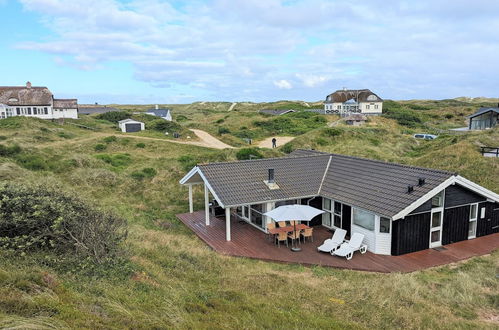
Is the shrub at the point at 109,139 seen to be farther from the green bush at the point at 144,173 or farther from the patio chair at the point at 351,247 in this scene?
the patio chair at the point at 351,247

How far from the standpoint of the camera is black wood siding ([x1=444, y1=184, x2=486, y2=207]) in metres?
14.1

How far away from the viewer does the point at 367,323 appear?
308 inches

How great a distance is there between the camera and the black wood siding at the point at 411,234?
1338 cm

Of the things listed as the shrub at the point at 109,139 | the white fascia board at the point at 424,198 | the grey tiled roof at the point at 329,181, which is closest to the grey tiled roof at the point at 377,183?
the grey tiled roof at the point at 329,181

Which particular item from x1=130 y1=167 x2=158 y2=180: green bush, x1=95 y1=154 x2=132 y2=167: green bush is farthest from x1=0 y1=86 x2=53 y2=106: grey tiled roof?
x1=130 y1=167 x2=158 y2=180: green bush

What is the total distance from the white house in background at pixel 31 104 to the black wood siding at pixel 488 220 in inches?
2248

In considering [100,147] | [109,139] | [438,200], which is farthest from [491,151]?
[109,139]

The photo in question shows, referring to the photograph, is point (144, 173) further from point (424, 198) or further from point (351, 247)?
point (424, 198)

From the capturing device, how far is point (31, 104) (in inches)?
2088

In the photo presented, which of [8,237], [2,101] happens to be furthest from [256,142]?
[8,237]

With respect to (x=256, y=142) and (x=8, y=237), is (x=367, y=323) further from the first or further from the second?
(x=256, y=142)

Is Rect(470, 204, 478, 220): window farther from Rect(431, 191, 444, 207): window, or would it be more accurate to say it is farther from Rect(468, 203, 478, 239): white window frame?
Rect(431, 191, 444, 207): window

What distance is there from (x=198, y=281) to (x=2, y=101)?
56.4 meters

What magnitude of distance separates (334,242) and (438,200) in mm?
4495
